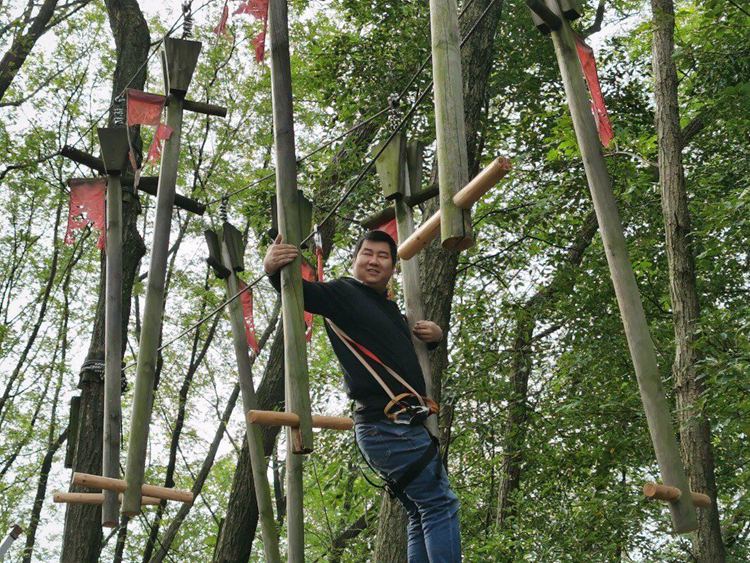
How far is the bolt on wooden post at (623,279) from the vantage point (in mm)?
3326

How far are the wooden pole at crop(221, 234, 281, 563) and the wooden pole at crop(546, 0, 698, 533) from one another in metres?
2.33

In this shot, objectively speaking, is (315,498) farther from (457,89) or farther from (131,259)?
(457,89)

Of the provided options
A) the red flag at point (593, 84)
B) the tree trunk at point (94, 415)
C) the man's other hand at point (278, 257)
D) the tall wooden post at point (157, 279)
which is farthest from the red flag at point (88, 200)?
the red flag at point (593, 84)

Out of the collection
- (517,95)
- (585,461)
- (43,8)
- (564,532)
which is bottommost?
(564,532)

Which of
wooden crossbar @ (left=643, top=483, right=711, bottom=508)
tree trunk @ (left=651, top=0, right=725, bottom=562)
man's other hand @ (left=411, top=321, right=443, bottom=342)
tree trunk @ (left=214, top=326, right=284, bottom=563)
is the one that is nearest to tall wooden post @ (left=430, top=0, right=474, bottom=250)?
man's other hand @ (left=411, top=321, right=443, bottom=342)

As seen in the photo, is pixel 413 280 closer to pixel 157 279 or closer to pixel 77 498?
pixel 157 279

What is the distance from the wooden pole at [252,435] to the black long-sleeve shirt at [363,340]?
136cm

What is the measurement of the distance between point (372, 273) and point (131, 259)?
14.6 feet

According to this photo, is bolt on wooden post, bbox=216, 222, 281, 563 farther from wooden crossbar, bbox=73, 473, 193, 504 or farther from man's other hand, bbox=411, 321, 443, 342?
man's other hand, bbox=411, 321, 443, 342

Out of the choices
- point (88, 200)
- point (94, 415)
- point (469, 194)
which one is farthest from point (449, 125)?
point (94, 415)

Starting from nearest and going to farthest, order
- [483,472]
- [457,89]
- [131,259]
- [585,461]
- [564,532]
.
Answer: [457,89], [131,259], [564,532], [585,461], [483,472]

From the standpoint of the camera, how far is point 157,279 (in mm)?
4875

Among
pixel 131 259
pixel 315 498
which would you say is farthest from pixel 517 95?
pixel 315 498

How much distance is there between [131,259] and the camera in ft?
26.5
